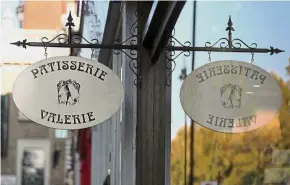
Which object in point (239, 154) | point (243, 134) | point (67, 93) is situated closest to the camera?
point (67, 93)

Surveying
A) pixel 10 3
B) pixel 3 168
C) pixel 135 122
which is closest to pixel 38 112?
pixel 135 122

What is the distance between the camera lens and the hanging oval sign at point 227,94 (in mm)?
3268

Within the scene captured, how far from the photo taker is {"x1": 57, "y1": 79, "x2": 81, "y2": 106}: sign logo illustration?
3213 millimetres

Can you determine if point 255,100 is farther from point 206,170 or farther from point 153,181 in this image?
point 206,170

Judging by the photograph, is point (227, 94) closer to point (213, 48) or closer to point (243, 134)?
point (213, 48)

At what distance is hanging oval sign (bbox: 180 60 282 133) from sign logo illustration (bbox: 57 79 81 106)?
56 centimetres

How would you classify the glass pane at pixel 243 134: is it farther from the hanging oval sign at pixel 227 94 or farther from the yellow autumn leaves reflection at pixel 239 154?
the hanging oval sign at pixel 227 94

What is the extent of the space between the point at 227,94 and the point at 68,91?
85cm

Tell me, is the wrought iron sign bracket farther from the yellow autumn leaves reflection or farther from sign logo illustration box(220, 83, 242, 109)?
the yellow autumn leaves reflection

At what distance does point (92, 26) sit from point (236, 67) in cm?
289

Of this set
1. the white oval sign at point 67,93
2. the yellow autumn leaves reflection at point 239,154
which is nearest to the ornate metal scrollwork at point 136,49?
the white oval sign at point 67,93

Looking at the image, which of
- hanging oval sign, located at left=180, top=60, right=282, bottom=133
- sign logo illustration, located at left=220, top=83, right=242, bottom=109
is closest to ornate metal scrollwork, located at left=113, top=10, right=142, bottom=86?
hanging oval sign, located at left=180, top=60, right=282, bottom=133

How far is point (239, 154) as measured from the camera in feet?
14.1

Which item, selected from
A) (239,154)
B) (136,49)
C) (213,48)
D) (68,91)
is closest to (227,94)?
(213,48)
